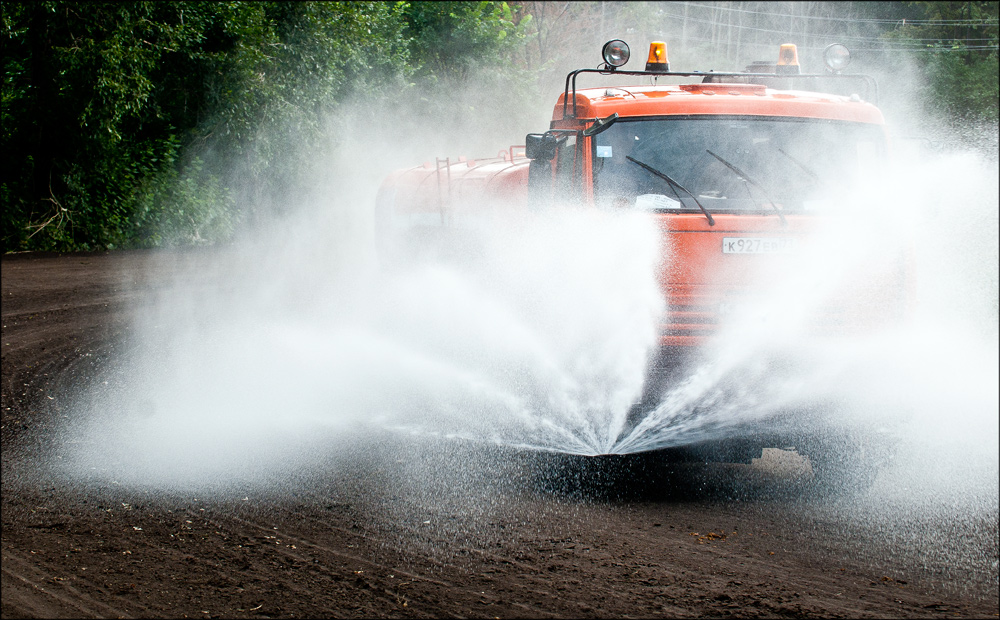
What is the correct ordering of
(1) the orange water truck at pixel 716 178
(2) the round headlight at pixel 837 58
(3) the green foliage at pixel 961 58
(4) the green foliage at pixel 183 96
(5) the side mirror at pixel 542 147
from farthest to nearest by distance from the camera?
1. (3) the green foliage at pixel 961 58
2. (4) the green foliage at pixel 183 96
3. (2) the round headlight at pixel 837 58
4. (5) the side mirror at pixel 542 147
5. (1) the orange water truck at pixel 716 178

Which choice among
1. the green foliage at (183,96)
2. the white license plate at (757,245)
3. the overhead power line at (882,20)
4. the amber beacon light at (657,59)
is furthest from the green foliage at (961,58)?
the white license plate at (757,245)

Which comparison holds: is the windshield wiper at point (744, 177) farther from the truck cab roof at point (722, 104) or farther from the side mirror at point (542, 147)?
the side mirror at point (542, 147)

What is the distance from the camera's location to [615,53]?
6.95 m

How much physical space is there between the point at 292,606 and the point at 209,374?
5.07 m

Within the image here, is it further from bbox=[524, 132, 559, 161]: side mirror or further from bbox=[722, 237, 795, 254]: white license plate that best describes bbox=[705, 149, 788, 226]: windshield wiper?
bbox=[524, 132, 559, 161]: side mirror

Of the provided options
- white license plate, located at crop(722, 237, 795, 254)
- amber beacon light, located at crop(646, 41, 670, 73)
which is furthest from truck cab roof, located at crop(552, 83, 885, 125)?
white license plate, located at crop(722, 237, 795, 254)

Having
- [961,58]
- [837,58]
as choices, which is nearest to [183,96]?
[837,58]

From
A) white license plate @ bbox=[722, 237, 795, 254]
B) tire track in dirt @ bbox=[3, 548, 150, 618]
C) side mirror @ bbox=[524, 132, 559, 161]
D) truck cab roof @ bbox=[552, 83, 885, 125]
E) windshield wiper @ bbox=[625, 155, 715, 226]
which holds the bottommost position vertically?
tire track in dirt @ bbox=[3, 548, 150, 618]

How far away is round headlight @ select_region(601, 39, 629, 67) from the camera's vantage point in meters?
6.95

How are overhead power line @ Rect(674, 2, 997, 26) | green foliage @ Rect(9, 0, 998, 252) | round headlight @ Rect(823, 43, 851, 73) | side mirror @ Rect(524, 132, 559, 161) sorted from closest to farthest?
side mirror @ Rect(524, 132, 559, 161), round headlight @ Rect(823, 43, 851, 73), green foliage @ Rect(9, 0, 998, 252), overhead power line @ Rect(674, 2, 997, 26)

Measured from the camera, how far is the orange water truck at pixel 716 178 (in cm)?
565

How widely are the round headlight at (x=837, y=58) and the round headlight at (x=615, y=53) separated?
67.0 inches

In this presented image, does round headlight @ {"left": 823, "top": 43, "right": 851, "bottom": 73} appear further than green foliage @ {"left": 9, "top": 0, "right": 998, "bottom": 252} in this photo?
No

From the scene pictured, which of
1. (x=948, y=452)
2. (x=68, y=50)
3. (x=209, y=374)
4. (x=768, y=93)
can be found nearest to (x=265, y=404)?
(x=209, y=374)
